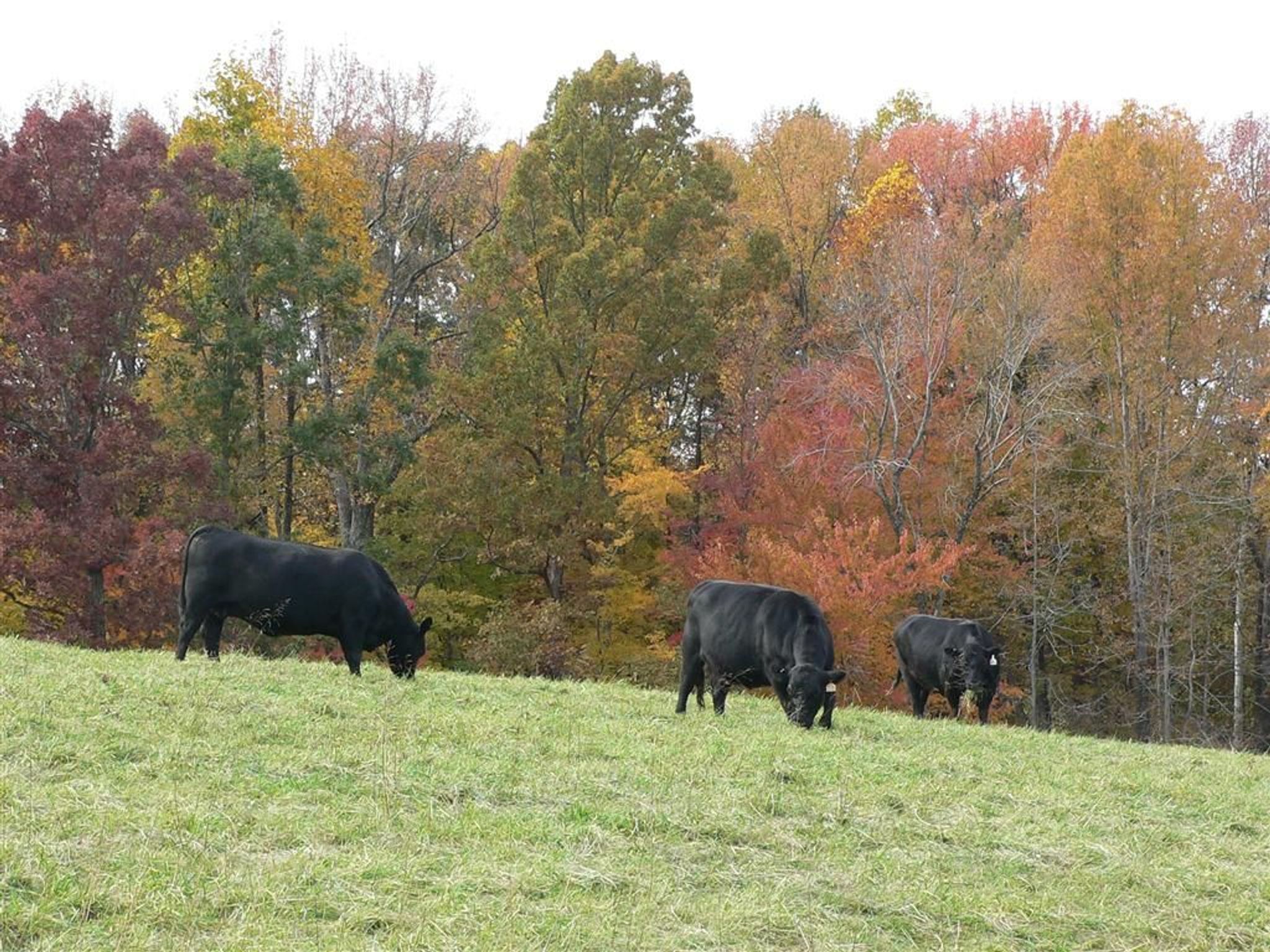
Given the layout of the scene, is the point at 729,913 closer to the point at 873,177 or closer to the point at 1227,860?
the point at 1227,860

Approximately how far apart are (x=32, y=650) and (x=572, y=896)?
10189 mm

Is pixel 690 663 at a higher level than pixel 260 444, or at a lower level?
lower

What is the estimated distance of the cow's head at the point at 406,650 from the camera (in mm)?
15766

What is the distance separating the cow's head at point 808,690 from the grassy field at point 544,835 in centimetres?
106

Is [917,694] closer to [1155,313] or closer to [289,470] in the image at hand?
[1155,313]

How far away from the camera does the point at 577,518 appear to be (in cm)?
3325

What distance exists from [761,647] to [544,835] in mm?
7338

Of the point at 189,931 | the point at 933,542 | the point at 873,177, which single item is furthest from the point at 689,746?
the point at 873,177

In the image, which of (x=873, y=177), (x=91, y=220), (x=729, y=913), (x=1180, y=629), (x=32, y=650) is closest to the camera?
(x=729, y=913)

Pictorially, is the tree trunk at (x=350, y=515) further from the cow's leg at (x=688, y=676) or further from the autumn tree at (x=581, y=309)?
the cow's leg at (x=688, y=676)

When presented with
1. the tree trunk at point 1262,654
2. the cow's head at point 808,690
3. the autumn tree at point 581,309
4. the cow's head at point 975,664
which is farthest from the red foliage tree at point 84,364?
the tree trunk at point 1262,654

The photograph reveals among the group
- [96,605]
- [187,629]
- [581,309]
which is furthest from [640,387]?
[187,629]

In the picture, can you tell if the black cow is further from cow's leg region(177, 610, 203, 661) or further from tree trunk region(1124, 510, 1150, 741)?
tree trunk region(1124, 510, 1150, 741)

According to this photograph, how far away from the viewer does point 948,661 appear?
2062 centimetres
